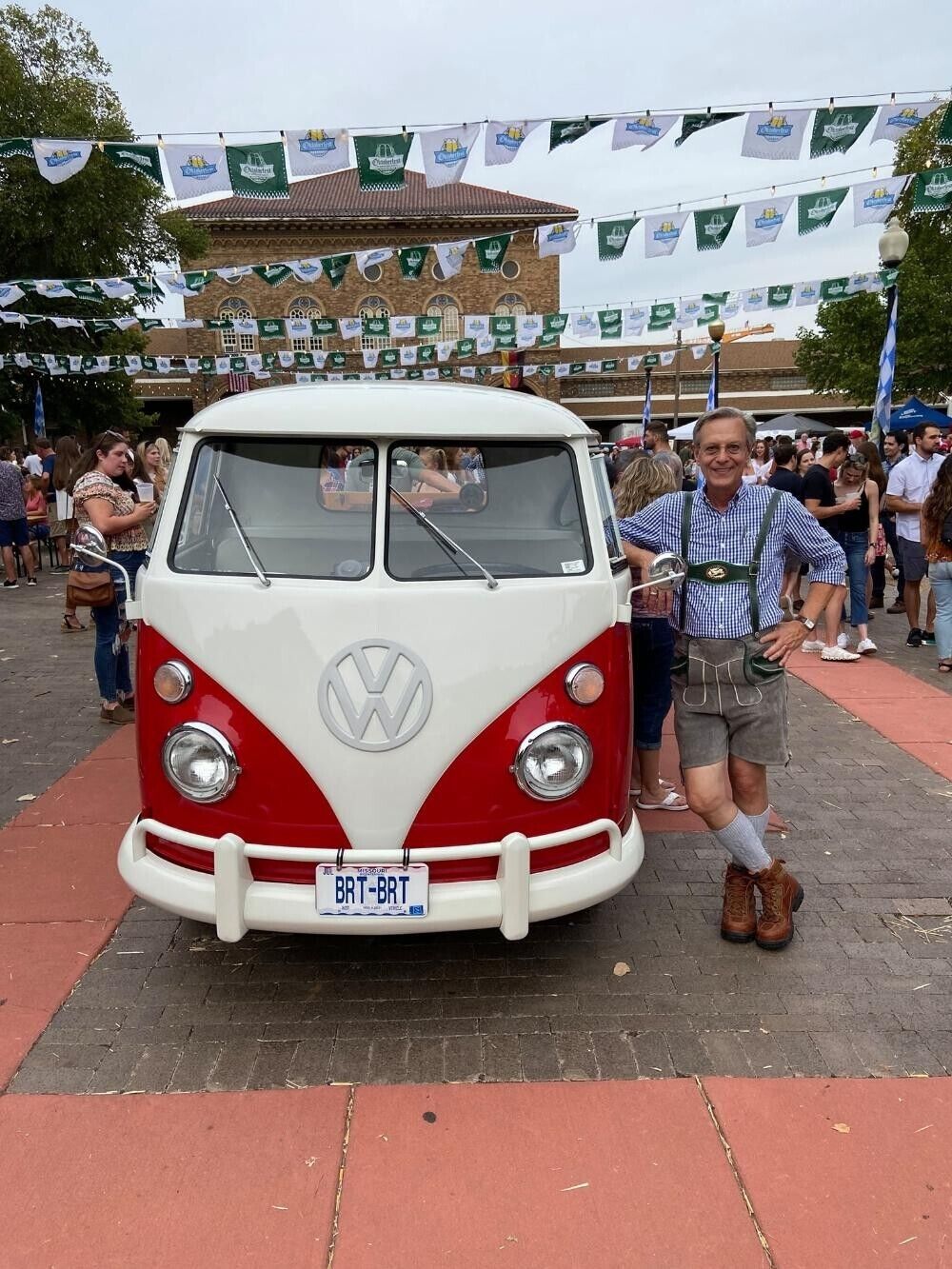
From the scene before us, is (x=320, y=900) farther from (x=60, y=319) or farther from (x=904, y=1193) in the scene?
(x=60, y=319)

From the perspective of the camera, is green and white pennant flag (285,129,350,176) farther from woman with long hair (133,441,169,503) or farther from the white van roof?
the white van roof

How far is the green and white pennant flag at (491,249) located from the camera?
1252 cm

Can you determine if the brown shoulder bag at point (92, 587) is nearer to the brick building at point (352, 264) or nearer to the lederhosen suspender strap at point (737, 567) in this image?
the lederhosen suspender strap at point (737, 567)

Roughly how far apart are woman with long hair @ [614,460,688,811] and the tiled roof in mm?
38689

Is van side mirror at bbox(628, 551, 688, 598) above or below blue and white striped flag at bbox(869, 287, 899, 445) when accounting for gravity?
below

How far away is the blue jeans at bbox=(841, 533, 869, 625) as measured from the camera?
27.5 ft

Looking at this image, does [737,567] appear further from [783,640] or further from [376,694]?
[376,694]

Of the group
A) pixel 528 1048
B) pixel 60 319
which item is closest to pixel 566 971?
pixel 528 1048

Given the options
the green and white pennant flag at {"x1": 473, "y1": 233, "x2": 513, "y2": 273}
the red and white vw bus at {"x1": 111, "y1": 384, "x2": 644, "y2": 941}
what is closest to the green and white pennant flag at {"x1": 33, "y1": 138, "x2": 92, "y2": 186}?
the green and white pennant flag at {"x1": 473, "y1": 233, "x2": 513, "y2": 273}

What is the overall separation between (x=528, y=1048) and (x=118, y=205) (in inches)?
1211

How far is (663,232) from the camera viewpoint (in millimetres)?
11023

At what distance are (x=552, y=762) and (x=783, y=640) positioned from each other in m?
0.95

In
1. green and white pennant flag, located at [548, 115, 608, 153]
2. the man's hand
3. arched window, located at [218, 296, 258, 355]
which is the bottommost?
the man's hand

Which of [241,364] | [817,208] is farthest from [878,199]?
[241,364]
